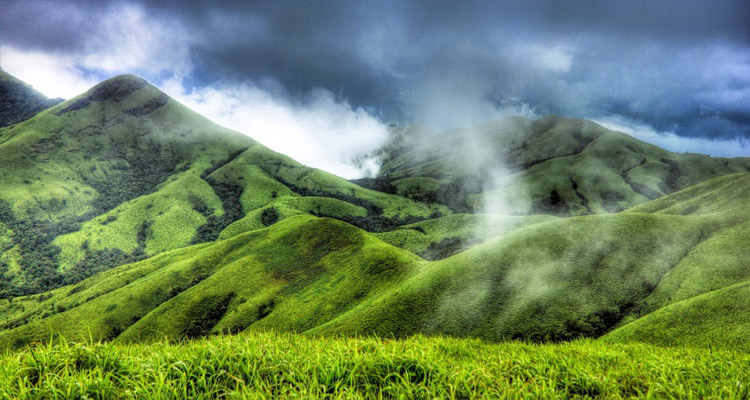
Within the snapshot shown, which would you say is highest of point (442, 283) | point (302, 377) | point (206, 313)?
point (302, 377)

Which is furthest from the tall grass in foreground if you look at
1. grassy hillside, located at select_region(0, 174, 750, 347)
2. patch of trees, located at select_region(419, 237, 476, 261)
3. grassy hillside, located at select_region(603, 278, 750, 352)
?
patch of trees, located at select_region(419, 237, 476, 261)

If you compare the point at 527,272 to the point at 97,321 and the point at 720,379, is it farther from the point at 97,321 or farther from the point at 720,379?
the point at 97,321

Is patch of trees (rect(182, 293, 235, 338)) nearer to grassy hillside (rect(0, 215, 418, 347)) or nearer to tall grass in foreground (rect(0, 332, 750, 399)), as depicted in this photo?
grassy hillside (rect(0, 215, 418, 347))

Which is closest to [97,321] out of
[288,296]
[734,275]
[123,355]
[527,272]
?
[288,296]

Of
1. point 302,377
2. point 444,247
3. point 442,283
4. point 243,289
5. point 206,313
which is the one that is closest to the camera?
point 302,377

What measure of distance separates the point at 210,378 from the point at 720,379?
29.6 ft

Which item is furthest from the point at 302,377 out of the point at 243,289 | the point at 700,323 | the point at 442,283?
the point at 243,289

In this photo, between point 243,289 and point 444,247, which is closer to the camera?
point 243,289

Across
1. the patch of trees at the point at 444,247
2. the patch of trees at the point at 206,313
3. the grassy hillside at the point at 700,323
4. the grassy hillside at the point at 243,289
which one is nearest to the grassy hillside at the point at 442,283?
the patch of trees at the point at 206,313

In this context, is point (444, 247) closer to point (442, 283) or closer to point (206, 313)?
point (442, 283)

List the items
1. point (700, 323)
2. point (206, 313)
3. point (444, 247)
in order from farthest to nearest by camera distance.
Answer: point (444, 247)
point (206, 313)
point (700, 323)

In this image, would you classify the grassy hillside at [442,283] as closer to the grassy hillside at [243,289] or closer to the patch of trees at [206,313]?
the patch of trees at [206,313]

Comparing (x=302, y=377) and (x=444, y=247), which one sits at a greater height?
(x=302, y=377)

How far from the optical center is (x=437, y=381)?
5.60 meters
